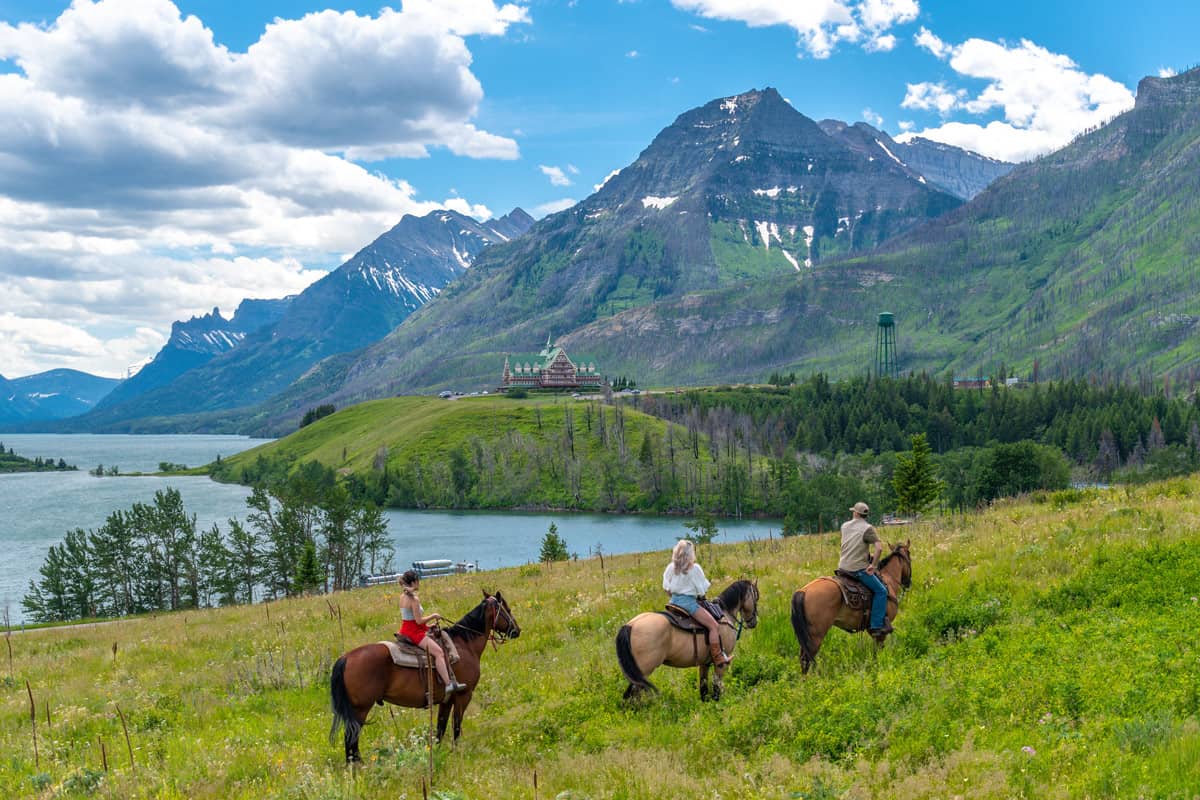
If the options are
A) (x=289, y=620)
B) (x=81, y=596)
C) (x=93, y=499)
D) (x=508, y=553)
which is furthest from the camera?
(x=93, y=499)

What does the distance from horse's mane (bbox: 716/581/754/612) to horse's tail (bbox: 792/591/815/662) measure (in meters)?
1.06

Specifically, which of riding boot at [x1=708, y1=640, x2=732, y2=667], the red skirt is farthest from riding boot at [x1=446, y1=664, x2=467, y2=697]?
riding boot at [x1=708, y1=640, x2=732, y2=667]

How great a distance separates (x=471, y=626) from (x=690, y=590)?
441 cm

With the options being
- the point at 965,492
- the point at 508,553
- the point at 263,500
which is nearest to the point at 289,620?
the point at 263,500

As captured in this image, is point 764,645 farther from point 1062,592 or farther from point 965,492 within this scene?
point 965,492

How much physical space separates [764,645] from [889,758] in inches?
259

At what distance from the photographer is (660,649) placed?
14.9 metres

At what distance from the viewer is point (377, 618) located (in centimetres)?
2775

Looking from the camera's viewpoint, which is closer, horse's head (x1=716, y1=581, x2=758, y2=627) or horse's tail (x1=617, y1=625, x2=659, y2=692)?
horse's tail (x1=617, y1=625, x2=659, y2=692)

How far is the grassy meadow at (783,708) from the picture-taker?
1083cm

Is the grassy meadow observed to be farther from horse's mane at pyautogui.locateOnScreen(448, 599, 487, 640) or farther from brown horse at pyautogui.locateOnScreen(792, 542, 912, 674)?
horse's mane at pyautogui.locateOnScreen(448, 599, 487, 640)

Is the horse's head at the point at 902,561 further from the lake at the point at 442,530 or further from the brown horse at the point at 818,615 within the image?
the lake at the point at 442,530

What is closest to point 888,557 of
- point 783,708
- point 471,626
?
point 783,708

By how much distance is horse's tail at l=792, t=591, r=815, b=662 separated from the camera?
51.3 feet
